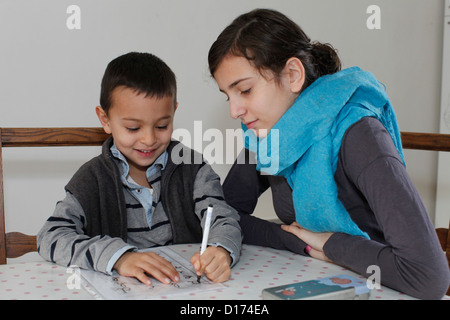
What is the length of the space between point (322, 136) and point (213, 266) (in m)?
0.35

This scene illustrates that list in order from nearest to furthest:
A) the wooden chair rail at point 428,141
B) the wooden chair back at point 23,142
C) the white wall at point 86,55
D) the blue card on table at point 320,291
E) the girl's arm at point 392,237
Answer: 1. the blue card on table at point 320,291
2. the girl's arm at point 392,237
3. the wooden chair back at point 23,142
4. the wooden chair rail at point 428,141
5. the white wall at point 86,55

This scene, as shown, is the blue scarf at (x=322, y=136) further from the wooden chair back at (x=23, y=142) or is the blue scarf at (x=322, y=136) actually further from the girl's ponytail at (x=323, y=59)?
the wooden chair back at (x=23, y=142)

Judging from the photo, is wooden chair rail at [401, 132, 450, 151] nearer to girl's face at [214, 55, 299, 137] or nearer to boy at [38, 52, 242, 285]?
girl's face at [214, 55, 299, 137]

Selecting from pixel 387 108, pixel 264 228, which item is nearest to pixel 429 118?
pixel 387 108

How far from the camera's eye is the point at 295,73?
1.05m

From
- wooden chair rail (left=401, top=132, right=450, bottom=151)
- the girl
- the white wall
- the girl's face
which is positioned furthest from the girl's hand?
the white wall

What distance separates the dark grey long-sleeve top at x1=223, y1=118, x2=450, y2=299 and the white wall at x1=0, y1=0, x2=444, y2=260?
0.85m

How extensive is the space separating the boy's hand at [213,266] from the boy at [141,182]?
14 centimetres

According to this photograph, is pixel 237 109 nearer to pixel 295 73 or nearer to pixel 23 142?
pixel 295 73

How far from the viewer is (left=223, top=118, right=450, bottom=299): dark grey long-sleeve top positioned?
0.76 metres

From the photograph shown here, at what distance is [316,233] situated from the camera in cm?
95

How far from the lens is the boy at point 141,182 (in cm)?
108

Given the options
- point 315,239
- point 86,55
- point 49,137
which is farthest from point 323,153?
point 86,55

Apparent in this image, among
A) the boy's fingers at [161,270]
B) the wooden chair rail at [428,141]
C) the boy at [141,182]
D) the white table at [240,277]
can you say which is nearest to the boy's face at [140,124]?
the boy at [141,182]
